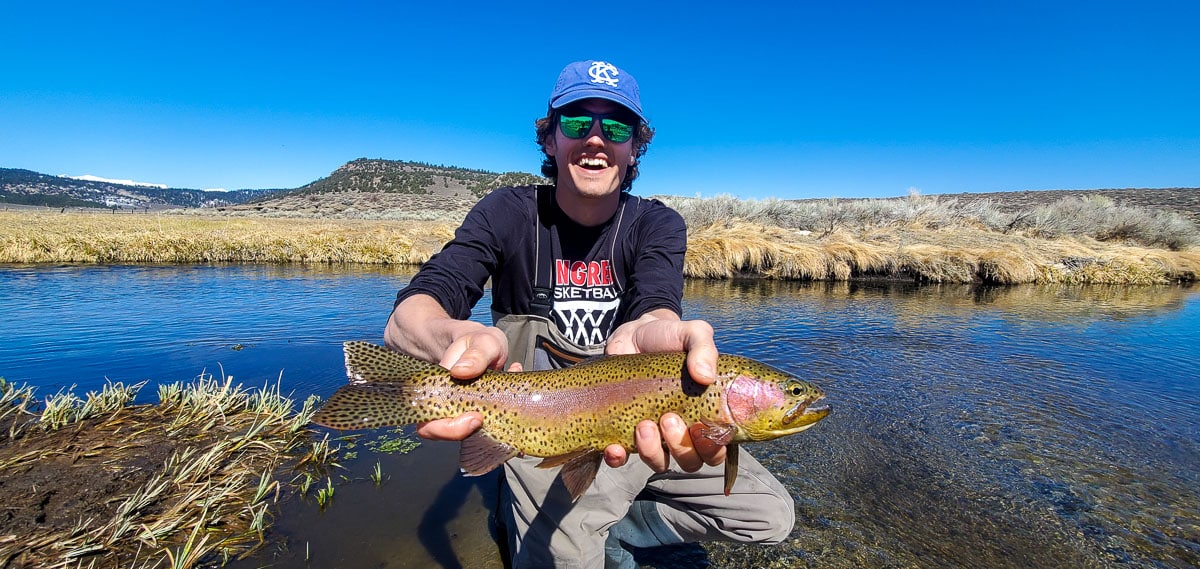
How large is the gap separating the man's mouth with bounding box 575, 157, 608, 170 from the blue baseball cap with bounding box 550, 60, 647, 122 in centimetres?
45

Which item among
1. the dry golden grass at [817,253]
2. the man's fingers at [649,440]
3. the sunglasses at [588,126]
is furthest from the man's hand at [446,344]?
the dry golden grass at [817,253]

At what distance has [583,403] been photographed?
108 inches

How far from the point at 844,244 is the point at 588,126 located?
20114mm

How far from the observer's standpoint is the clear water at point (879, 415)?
4.02 metres

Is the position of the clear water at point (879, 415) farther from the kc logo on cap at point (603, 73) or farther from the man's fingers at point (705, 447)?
the kc logo on cap at point (603, 73)

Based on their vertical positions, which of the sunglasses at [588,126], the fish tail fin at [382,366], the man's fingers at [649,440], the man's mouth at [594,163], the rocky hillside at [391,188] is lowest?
the man's fingers at [649,440]

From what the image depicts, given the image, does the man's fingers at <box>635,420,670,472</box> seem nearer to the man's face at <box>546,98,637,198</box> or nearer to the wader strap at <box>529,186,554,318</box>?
the wader strap at <box>529,186,554,318</box>

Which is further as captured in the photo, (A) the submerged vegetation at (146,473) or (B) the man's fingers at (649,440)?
(A) the submerged vegetation at (146,473)

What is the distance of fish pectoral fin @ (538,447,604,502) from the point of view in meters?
2.73

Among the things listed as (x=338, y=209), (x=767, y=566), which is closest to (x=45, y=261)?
(x=767, y=566)

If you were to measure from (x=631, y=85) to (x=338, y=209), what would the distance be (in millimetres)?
87409

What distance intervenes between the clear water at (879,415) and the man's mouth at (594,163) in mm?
3021

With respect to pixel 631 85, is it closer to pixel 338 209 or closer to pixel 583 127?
pixel 583 127

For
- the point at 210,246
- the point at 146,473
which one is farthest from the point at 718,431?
the point at 210,246
